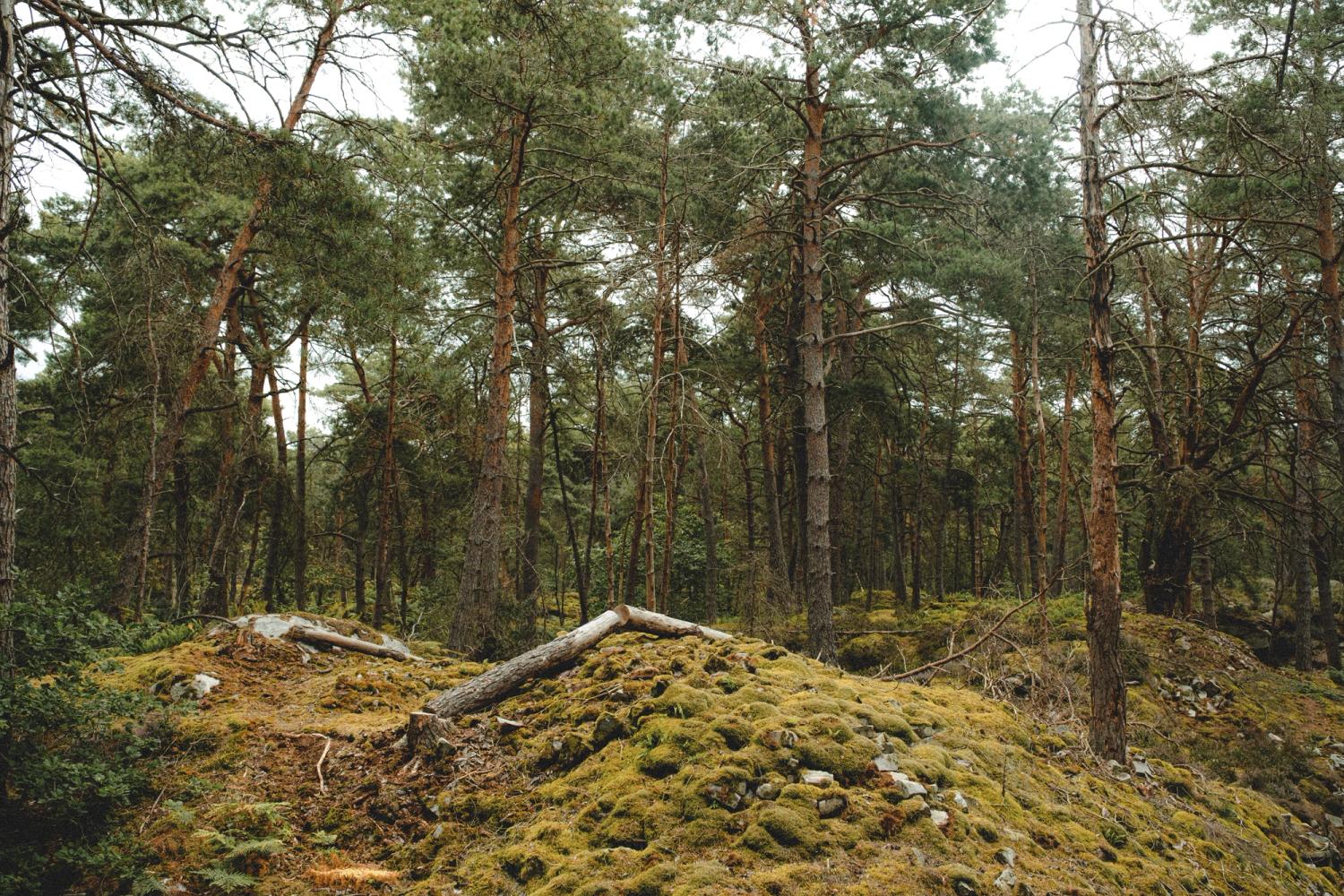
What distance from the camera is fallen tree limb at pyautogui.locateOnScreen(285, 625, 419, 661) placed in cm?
728

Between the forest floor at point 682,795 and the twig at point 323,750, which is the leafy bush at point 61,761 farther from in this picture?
the twig at point 323,750

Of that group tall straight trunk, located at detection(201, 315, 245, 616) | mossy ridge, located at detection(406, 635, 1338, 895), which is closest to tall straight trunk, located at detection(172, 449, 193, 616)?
tall straight trunk, located at detection(201, 315, 245, 616)

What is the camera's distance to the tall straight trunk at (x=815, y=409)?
29.1ft

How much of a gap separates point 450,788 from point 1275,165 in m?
11.3

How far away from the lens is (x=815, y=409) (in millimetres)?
9203

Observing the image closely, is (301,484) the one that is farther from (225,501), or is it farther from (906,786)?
(906,786)

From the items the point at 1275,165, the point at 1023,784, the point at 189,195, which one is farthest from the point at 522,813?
the point at 189,195

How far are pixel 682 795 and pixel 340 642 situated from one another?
5.24 metres

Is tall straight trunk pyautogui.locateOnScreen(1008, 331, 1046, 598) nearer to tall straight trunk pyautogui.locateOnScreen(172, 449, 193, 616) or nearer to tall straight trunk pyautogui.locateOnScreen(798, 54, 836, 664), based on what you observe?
tall straight trunk pyautogui.locateOnScreen(798, 54, 836, 664)

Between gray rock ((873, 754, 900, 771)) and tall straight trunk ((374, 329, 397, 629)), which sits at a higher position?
tall straight trunk ((374, 329, 397, 629))

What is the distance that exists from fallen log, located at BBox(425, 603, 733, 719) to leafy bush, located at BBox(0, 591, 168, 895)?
161 centimetres

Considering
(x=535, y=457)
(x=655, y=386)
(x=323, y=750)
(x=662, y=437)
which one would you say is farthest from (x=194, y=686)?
(x=535, y=457)

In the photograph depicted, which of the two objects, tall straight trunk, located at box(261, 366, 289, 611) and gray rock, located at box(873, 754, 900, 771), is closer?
gray rock, located at box(873, 754, 900, 771)

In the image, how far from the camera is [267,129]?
6430 millimetres
